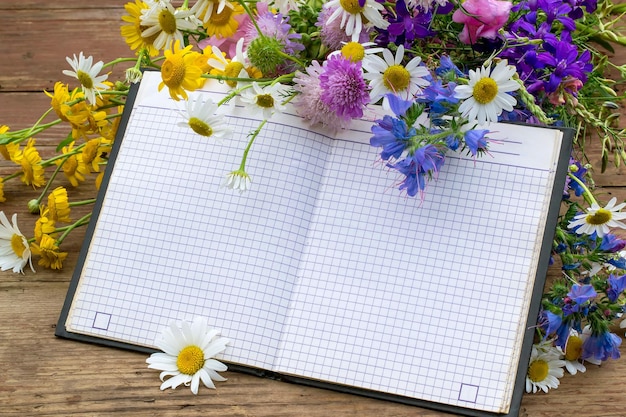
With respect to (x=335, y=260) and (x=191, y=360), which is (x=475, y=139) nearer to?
(x=335, y=260)

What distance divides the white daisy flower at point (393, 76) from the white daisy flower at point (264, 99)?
0.08 meters

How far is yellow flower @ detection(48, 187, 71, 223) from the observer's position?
813 millimetres

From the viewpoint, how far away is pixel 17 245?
0.81 meters

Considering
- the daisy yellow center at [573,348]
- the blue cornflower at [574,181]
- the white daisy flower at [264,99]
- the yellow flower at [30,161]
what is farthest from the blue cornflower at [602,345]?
the yellow flower at [30,161]

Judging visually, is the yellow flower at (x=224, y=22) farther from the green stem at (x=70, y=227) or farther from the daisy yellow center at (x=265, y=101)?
the green stem at (x=70, y=227)

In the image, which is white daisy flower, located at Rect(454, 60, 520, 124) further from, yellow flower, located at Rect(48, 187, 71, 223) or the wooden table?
yellow flower, located at Rect(48, 187, 71, 223)

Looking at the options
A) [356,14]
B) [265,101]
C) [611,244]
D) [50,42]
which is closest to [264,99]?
[265,101]

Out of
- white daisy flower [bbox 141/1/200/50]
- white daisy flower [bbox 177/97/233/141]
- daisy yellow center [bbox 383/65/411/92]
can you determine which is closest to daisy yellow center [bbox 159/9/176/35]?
white daisy flower [bbox 141/1/200/50]

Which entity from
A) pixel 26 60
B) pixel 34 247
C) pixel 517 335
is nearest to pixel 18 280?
pixel 34 247

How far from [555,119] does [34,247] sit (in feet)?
1.66

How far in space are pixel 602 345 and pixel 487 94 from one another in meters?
0.23

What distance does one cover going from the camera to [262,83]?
2.45ft

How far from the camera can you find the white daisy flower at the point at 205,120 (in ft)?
2.34

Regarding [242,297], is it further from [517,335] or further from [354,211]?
[517,335]
